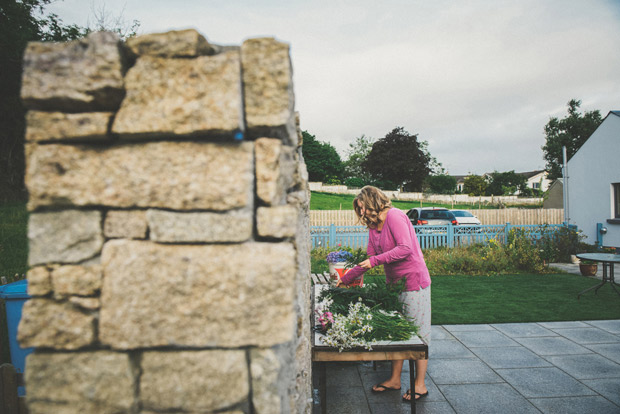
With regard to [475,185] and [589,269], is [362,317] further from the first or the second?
[475,185]

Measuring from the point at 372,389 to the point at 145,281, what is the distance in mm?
3138

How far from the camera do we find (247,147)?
1.32 meters

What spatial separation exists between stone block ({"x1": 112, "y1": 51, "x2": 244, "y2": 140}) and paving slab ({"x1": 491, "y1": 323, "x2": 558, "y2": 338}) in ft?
18.0

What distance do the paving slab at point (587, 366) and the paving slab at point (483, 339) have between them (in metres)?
0.59

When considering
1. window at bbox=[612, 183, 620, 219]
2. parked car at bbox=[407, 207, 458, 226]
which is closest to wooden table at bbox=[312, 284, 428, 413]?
parked car at bbox=[407, 207, 458, 226]

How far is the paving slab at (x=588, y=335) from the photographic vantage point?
4703 millimetres

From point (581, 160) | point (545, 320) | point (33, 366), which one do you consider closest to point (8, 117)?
point (33, 366)

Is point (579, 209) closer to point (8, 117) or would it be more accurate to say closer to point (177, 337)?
point (177, 337)

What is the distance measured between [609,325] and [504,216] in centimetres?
1223

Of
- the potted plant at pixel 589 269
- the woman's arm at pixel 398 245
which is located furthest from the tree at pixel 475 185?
the woman's arm at pixel 398 245

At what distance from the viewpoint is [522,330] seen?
5184 millimetres

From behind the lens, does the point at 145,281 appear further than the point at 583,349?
No

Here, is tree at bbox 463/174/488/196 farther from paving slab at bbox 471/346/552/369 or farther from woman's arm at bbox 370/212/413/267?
woman's arm at bbox 370/212/413/267

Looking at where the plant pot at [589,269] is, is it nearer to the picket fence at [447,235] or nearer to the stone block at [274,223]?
the picket fence at [447,235]
